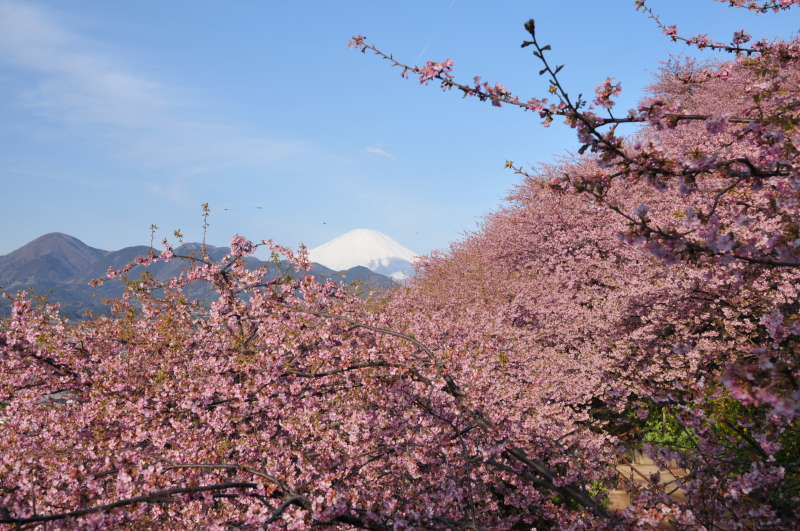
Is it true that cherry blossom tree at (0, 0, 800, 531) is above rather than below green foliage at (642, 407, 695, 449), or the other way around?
above

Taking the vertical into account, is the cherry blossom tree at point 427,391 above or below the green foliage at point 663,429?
above

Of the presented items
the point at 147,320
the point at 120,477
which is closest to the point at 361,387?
the point at 120,477

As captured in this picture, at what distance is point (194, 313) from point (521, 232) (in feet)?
45.7

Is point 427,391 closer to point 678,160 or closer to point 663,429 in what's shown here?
point 678,160

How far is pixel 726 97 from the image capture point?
23141 mm

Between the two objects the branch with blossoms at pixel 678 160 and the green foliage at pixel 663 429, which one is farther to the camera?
the green foliage at pixel 663 429

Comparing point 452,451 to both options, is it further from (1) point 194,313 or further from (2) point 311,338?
(1) point 194,313

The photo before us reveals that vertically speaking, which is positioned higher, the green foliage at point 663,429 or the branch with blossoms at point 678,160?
the branch with blossoms at point 678,160

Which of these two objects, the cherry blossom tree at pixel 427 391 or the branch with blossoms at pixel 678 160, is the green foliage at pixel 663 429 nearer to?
the cherry blossom tree at pixel 427 391

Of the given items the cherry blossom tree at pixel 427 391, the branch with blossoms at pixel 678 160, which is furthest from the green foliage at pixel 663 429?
the branch with blossoms at pixel 678 160

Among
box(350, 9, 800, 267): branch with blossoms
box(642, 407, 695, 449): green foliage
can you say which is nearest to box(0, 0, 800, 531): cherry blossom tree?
box(350, 9, 800, 267): branch with blossoms

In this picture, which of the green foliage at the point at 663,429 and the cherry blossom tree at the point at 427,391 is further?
the green foliage at the point at 663,429

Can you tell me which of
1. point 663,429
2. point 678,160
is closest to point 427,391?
point 678,160

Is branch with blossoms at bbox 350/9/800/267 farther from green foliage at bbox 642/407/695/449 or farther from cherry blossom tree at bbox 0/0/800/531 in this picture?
green foliage at bbox 642/407/695/449
